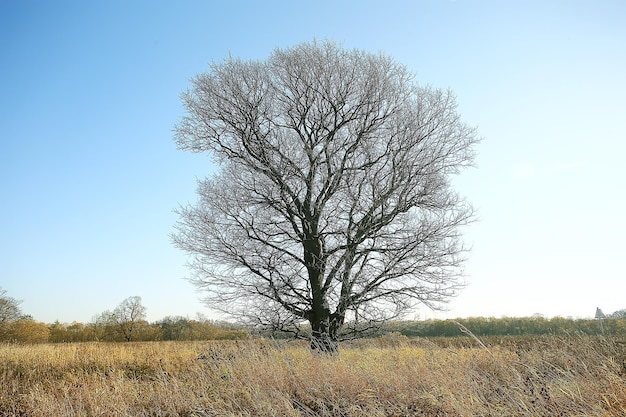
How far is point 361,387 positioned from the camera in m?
6.61

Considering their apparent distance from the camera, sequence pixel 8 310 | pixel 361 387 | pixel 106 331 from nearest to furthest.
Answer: pixel 361 387
pixel 8 310
pixel 106 331

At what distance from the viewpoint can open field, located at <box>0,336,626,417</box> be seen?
17.5 feet

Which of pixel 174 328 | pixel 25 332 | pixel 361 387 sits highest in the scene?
pixel 174 328

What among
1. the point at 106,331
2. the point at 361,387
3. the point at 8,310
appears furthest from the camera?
the point at 106,331

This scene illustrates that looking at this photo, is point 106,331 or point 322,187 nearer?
point 322,187

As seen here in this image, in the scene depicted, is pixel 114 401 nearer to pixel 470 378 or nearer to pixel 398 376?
pixel 398 376

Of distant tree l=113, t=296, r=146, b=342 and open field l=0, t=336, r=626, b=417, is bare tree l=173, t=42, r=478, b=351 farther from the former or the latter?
distant tree l=113, t=296, r=146, b=342

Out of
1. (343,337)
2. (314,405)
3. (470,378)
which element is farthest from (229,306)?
(470,378)

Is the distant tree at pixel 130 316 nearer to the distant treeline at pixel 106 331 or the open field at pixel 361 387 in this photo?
the distant treeline at pixel 106 331

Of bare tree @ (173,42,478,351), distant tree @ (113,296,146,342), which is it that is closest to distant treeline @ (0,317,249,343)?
distant tree @ (113,296,146,342)

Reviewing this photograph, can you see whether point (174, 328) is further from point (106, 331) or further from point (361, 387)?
point (361, 387)

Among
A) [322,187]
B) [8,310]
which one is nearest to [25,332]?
[8,310]

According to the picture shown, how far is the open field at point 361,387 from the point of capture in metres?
A: 5.34

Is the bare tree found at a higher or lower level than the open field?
higher
